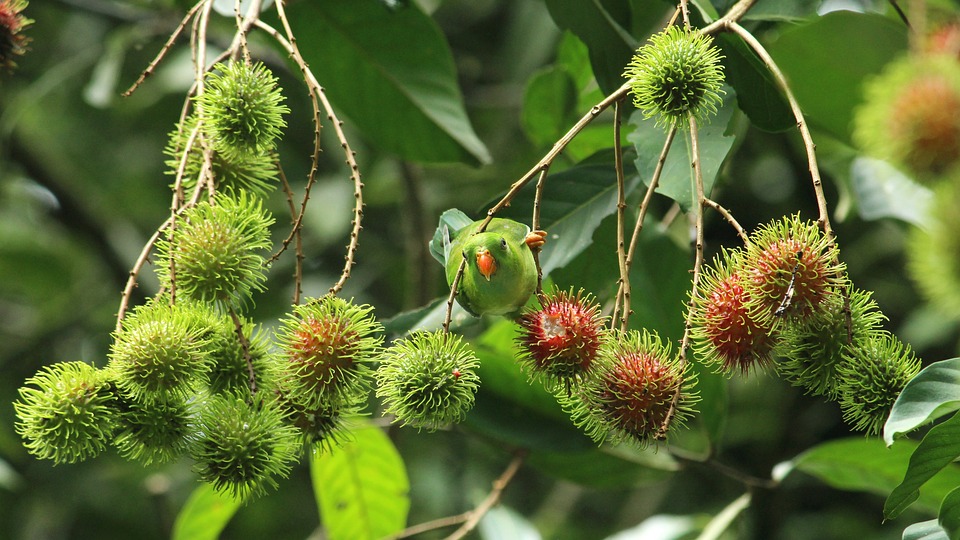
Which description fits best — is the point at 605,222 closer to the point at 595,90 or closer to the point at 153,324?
the point at 595,90

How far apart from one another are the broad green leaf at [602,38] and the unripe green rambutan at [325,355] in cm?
57

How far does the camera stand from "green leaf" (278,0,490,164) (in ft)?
5.78

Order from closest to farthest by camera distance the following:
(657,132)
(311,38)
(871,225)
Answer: (657,132) → (311,38) → (871,225)

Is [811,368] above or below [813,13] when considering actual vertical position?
below

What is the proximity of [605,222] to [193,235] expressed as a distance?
73 centimetres

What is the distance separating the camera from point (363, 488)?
2010 mm

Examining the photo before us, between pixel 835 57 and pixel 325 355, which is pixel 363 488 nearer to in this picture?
pixel 325 355

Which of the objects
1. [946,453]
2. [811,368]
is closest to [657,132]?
[811,368]

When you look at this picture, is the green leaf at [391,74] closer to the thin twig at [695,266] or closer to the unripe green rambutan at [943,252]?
the thin twig at [695,266]

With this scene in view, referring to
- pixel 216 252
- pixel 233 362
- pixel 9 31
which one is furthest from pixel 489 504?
pixel 9 31

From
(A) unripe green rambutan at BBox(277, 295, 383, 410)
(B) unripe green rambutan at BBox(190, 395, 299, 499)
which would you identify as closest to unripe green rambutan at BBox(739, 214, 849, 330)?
(A) unripe green rambutan at BBox(277, 295, 383, 410)

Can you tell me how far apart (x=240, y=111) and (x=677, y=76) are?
1.74ft

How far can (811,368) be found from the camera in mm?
1094

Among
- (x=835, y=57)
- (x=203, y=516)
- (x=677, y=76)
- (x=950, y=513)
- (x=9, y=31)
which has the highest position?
(x=835, y=57)
